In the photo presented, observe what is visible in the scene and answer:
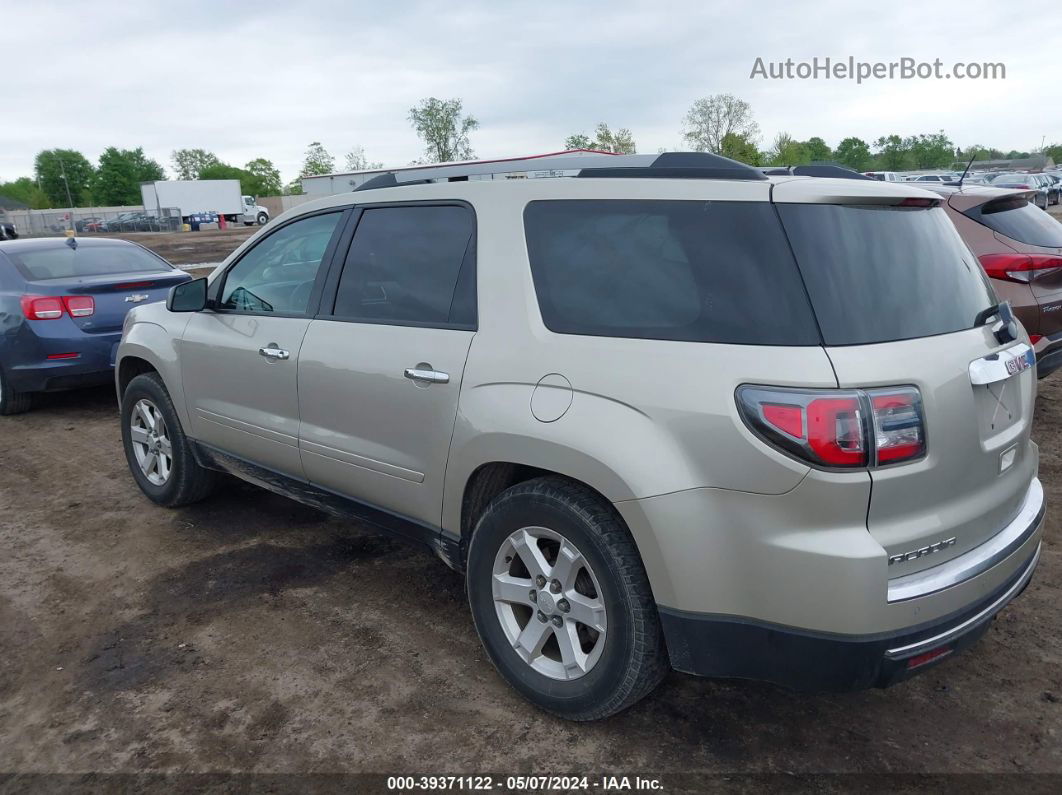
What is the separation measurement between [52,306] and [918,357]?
6.94m

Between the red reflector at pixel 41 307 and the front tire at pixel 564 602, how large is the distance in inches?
221

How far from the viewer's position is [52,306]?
7.05m

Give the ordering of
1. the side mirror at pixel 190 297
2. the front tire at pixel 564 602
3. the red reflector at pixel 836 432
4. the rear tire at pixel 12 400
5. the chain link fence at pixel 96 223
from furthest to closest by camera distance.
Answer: the chain link fence at pixel 96 223 < the rear tire at pixel 12 400 < the side mirror at pixel 190 297 < the front tire at pixel 564 602 < the red reflector at pixel 836 432

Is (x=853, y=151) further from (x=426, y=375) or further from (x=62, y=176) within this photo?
(x=426, y=375)

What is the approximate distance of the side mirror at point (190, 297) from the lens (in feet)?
14.4

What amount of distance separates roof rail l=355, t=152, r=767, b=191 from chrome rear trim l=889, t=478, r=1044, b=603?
1264 millimetres

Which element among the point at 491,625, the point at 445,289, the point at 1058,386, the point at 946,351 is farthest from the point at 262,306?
the point at 1058,386

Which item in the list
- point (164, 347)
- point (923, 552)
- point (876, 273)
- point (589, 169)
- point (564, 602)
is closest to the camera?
point (923, 552)

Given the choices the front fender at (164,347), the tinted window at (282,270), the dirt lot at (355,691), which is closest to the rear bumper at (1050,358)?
the dirt lot at (355,691)

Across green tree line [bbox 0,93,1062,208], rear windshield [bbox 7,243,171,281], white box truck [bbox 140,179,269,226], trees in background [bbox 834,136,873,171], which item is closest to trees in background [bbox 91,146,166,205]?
green tree line [bbox 0,93,1062,208]

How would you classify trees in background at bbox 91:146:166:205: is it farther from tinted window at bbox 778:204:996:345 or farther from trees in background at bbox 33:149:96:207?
tinted window at bbox 778:204:996:345

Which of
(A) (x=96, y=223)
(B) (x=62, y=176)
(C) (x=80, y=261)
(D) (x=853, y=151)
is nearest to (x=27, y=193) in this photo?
(B) (x=62, y=176)

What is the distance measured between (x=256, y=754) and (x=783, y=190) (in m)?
2.46

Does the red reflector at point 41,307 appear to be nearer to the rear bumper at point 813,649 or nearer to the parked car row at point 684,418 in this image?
A: the parked car row at point 684,418
